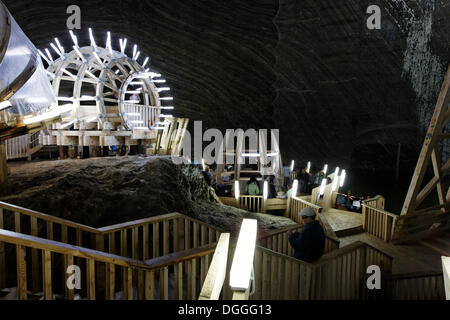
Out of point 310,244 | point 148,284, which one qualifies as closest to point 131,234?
point 148,284

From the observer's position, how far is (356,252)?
523 cm

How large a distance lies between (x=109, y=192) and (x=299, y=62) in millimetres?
18173

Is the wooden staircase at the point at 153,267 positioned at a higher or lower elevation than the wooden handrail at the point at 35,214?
lower

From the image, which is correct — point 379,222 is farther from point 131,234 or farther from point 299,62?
point 299,62

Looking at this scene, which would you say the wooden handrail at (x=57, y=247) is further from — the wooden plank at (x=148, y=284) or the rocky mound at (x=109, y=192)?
the rocky mound at (x=109, y=192)

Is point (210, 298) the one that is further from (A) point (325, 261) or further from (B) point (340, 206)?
(B) point (340, 206)

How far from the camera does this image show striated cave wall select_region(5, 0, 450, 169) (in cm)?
1727

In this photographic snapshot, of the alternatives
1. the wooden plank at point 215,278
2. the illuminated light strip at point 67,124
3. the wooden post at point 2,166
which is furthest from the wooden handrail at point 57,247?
the illuminated light strip at point 67,124

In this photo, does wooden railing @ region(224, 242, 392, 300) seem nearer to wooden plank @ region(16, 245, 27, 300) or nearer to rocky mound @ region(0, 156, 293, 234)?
wooden plank @ region(16, 245, 27, 300)

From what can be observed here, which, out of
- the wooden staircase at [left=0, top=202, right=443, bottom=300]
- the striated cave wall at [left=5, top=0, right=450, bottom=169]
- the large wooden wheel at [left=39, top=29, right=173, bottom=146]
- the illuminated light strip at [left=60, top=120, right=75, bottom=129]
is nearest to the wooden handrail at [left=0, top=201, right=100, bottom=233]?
the wooden staircase at [left=0, top=202, right=443, bottom=300]

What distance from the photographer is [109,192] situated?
702 cm

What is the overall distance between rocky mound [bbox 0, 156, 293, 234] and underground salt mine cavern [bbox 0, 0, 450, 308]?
0.05 meters

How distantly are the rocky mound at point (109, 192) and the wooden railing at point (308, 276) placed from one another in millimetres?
2516

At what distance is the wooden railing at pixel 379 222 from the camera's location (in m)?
8.72
